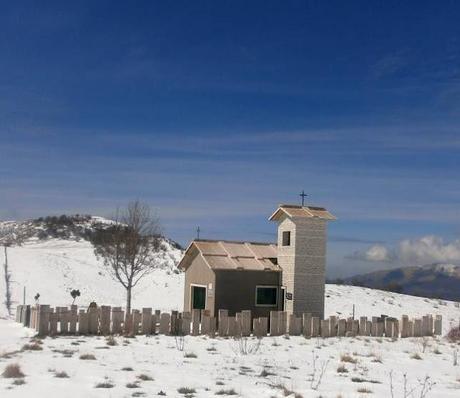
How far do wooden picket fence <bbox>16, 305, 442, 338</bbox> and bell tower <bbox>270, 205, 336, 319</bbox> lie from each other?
7.45 ft

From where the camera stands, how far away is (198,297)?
31.6 metres

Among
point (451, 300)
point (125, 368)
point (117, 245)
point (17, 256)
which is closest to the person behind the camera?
point (125, 368)

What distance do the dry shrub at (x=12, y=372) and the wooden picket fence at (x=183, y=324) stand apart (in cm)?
930

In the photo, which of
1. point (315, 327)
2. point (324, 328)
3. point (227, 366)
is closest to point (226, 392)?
point (227, 366)

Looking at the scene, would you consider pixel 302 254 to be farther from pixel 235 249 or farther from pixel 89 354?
pixel 89 354

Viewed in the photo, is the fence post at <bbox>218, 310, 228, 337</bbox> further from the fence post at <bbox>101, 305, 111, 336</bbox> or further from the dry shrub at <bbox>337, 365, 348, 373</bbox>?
the dry shrub at <bbox>337, 365, 348, 373</bbox>

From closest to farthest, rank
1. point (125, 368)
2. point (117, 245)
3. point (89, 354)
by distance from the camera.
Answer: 1. point (125, 368)
2. point (89, 354)
3. point (117, 245)

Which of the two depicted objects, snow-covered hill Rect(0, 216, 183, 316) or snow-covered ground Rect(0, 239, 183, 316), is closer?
snow-covered ground Rect(0, 239, 183, 316)

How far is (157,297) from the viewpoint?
46.0m

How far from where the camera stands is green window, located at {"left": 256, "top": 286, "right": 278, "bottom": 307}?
30.0 metres

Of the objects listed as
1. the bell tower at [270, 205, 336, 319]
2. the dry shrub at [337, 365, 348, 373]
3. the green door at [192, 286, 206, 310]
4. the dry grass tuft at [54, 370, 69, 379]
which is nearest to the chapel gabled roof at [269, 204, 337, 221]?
the bell tower at [270, 205, 336, 319]

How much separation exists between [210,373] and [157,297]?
101 feet

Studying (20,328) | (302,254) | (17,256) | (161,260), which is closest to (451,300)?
(161,260)

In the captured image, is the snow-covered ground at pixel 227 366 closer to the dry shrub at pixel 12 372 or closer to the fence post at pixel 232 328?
the dry shrub at pixel 12 372
